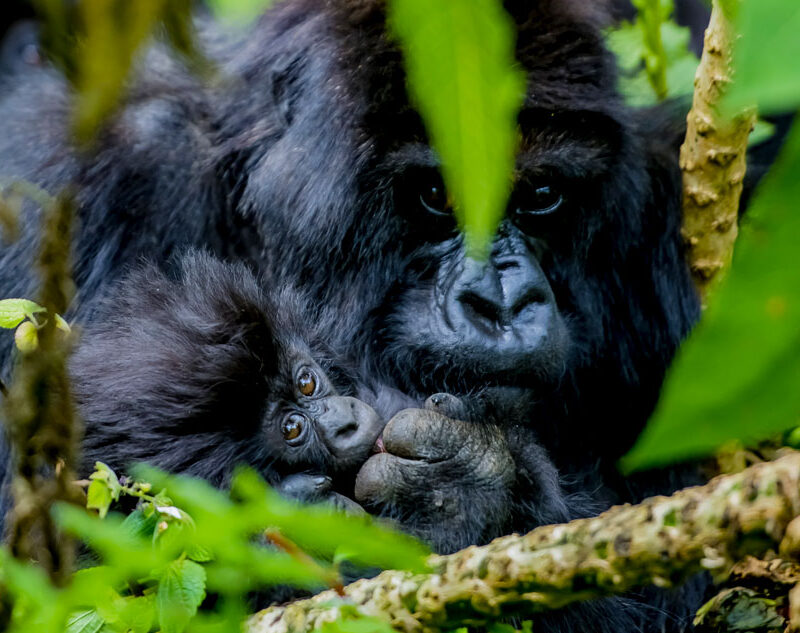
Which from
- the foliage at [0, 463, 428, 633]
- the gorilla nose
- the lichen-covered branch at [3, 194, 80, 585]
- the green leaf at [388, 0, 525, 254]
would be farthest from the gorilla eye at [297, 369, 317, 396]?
the green leaf at [388, 0, 525, 254]

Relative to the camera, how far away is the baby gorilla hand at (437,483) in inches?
78.4

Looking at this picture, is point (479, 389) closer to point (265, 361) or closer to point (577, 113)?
point (265, 361)

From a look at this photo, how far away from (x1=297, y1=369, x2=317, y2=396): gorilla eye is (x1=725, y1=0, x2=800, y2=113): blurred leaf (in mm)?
1825

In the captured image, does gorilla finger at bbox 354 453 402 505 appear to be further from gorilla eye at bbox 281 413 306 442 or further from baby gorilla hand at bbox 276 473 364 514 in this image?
gorilla eye at bbox 281 413 306 442

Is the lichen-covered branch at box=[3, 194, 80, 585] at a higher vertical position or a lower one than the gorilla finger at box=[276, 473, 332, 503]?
higher

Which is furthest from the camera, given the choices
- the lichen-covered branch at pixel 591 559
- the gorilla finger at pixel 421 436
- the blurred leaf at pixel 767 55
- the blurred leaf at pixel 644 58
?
the blurred leaf at pixel 644 58

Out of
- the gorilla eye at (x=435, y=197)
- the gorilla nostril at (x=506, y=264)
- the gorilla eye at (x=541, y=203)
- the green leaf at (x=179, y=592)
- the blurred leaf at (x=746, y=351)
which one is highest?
the blurred leaf at (x=746, y=351)

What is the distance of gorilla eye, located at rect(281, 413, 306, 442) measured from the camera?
2.05 m

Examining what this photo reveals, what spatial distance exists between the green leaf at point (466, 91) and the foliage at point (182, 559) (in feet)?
1.11

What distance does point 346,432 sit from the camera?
2.08 metres

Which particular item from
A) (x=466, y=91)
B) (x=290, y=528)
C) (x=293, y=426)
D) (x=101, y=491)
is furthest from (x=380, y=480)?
(x=466, y=91)

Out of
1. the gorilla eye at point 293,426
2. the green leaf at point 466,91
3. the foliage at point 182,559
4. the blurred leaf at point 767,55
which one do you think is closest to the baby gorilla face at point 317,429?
the gorilla eye at point 293,426

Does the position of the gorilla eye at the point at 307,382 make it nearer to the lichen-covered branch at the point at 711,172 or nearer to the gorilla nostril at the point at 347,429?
the gorilla nostril at the point at 347,429

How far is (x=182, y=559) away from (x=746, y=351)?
92cm
